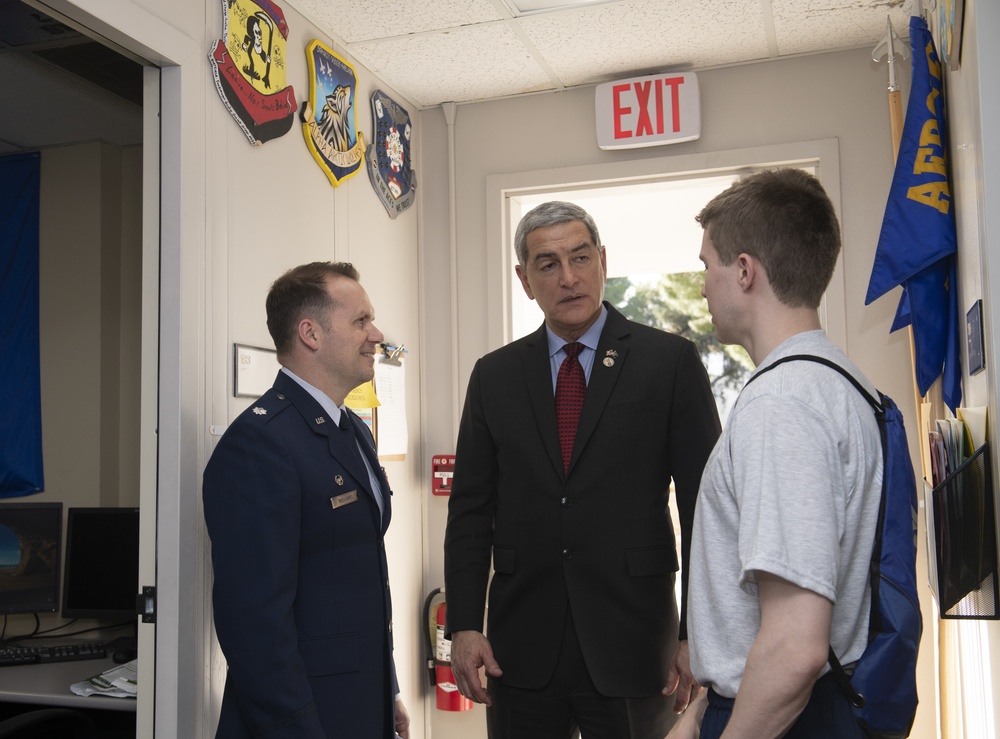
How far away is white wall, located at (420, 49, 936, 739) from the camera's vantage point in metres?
3.01

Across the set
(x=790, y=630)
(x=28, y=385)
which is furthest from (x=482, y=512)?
(x=28, y=385)

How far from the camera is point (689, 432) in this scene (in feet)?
6.24

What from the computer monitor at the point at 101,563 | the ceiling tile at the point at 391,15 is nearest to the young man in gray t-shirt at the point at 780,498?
the ceiling tile at the point at 391,15

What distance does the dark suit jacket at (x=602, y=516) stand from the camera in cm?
184

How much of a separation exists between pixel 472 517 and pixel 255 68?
55.3 inches

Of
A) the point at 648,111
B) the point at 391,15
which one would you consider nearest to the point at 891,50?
the point at 648,111

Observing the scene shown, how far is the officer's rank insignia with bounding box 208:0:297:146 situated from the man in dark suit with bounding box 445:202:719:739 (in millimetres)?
900

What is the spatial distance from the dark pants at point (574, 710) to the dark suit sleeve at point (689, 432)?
27cm

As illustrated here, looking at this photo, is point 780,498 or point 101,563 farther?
point 101,563

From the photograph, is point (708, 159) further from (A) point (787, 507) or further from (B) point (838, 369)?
(A) point (787, 507)

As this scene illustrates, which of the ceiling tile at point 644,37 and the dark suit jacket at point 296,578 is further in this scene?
the ceiling tile at point 644,37

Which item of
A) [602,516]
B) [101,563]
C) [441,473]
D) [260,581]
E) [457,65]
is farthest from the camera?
[441,473]

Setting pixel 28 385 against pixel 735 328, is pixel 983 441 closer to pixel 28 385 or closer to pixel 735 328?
pixel 735 328

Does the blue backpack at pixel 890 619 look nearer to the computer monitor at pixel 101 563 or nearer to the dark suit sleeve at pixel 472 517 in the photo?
the dark suit sleeve at pixel 472 517
